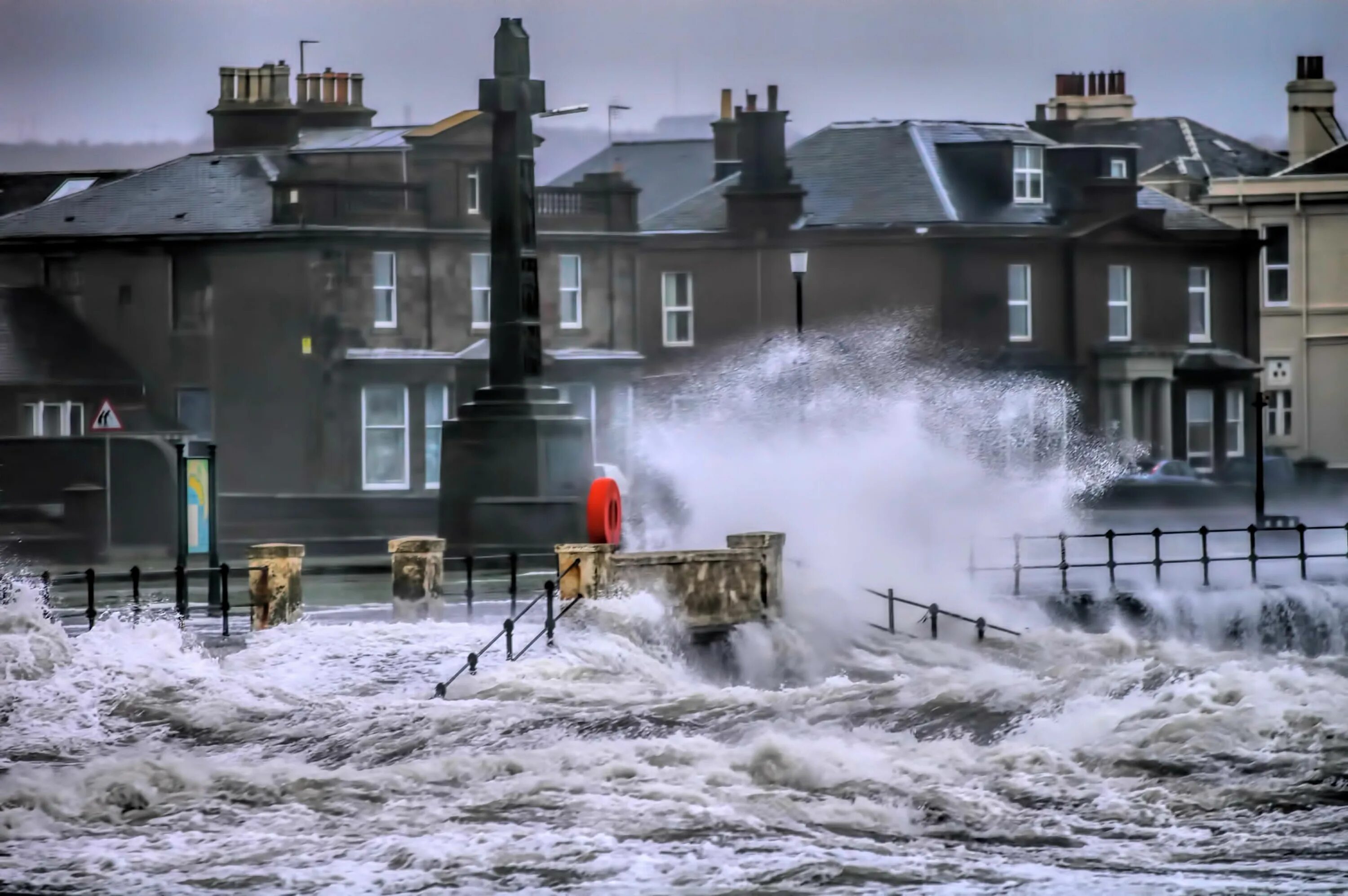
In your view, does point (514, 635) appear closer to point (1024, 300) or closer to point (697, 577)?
point (697, 577)

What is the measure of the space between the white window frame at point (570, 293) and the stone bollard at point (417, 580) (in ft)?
60.4

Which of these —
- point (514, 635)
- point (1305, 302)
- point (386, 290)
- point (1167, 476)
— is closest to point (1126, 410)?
point (1167, 476)

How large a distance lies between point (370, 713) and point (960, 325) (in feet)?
82.4

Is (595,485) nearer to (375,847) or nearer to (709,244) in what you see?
(375,847)

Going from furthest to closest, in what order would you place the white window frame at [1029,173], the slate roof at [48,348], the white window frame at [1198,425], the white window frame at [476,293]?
the white window frame at [1198,425]
the white window frame at [1029,173]
the white window frame at [476,293]
the slate roof at [48,348]

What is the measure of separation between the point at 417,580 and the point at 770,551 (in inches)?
145

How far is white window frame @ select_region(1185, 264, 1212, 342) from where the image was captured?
4659cm

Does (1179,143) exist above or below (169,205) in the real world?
above

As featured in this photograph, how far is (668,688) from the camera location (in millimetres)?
21953

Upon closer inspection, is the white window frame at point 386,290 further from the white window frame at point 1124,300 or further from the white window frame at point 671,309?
the white window frame at point 1124,300

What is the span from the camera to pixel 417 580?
2419 cm

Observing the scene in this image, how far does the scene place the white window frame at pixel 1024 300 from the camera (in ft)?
146

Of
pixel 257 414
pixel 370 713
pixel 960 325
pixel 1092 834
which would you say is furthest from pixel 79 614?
pixel 960 325

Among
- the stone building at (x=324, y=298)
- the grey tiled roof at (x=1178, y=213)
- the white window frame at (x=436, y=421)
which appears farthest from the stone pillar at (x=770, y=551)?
the grey tiled roof at (x=1178, y=213)
